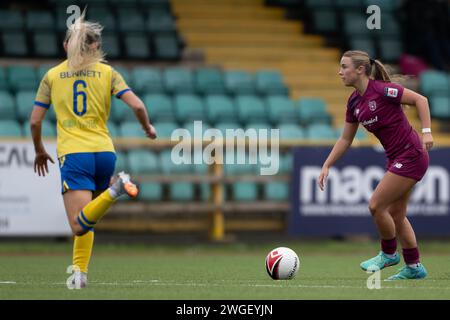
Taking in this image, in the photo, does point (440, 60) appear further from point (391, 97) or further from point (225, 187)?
point (391, 97)

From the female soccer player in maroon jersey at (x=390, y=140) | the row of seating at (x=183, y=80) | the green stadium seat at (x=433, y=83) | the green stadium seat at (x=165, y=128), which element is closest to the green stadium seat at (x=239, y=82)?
the row of seating at (x=183, y=80)

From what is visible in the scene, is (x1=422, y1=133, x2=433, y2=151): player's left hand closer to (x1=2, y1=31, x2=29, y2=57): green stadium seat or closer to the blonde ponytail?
the blonde ponytail

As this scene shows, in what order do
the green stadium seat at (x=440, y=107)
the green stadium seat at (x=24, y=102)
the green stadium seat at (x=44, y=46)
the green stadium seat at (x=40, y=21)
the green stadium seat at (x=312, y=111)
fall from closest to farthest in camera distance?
the green stadium seat at (x=24, y=102), the green stadium seat at (x=312, y=111), the green stadium seat at (x=44, y=46), the green stadium seat at (x=40, y=21), the green stadium seat at (x=440, y=107)

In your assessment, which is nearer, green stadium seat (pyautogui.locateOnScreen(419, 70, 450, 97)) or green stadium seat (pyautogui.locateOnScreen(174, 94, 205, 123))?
green stadium seat (pyautogui.locateOnScreen(174, 94, 205, 123))

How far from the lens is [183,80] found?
63.2 ft

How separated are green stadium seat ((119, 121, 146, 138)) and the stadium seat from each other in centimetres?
180

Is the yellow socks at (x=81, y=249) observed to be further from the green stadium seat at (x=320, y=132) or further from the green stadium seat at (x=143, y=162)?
the green stadium seat at (x=320, y=132)

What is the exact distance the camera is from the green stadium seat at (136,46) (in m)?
20.1

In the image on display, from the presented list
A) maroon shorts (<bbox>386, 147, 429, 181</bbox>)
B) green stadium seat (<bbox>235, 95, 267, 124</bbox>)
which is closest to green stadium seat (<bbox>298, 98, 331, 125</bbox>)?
green stadium seat (<bbox>235, 95, 267, 124</bbox>)

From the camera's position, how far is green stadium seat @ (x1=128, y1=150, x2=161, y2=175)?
15977 millimetres

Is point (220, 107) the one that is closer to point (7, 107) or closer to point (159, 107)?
point (159, 107)

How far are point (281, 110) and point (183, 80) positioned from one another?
1.79 m

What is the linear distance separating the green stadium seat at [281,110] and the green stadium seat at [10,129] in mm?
4224

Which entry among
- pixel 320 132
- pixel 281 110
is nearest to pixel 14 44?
pixel 281 110
